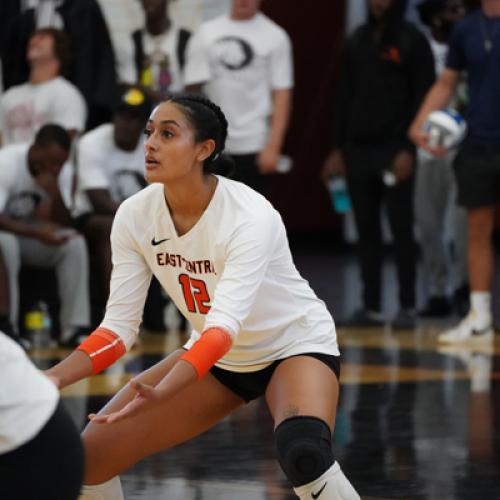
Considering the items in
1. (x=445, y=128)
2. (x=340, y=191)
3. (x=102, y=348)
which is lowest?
(x=340, y=191)

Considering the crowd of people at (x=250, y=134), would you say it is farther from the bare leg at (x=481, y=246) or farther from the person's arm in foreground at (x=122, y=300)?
the person's arm in foreground at (x=122, y=300)

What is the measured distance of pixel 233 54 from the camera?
10875 millimetres

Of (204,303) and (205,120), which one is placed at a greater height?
(205,120)

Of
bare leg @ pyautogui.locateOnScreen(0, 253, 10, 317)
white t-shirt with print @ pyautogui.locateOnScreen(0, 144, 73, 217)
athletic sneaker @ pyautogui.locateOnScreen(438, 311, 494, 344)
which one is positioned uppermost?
white t-shirt with print @ pyautogui.locateOnScreen(0, 144, 73, 217)

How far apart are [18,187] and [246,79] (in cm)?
176

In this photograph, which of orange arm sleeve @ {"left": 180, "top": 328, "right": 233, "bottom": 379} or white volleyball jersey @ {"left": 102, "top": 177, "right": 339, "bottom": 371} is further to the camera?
white volleyball jersey @ {"left": 102, "top": 177, "right": 339, "bottom": 371}

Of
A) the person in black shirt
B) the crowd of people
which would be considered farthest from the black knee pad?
the person in black shirt

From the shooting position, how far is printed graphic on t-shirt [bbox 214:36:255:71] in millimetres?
10867

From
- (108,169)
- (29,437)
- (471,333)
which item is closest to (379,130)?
(471,333)

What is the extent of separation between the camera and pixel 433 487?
6.11 m

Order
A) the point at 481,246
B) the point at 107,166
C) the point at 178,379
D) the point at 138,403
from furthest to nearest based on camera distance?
the point at 107,166 → the point at 481,246 → the point at 178,379 → the point at 138,403

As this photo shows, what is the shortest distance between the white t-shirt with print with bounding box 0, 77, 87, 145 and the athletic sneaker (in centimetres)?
309

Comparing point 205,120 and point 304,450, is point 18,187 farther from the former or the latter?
point 304,450

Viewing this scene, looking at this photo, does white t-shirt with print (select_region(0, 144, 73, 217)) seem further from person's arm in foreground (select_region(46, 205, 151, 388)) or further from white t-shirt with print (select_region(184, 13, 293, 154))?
person's arm in foreground (select_region(46, 205, 151, 388))
